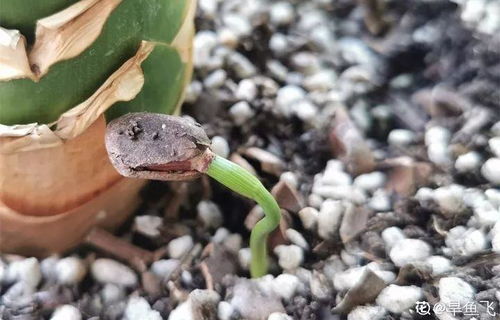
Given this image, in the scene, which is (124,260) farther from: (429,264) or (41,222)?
(429,264)

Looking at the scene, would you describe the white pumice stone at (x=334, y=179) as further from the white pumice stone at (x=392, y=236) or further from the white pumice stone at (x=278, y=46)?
the white pumice stone at (x=278, y=46)

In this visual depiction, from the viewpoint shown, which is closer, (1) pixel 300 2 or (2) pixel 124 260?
(2) pixel 124 260

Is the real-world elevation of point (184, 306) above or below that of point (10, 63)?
below

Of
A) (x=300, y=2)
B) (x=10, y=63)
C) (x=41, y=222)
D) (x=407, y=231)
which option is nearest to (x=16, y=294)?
(x=41, y=222)

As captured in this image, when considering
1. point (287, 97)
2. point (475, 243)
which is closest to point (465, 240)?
point (475, 243)

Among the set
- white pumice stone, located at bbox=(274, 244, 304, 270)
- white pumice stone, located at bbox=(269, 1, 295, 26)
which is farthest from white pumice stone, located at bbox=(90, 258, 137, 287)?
white pumice stone, located at bbox=(269, 1, 295, 26)

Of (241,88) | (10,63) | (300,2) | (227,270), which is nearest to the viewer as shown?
(10,63)

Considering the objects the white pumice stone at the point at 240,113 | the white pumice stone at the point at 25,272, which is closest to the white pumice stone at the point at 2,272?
the white pumice stone at the point at 25,272
